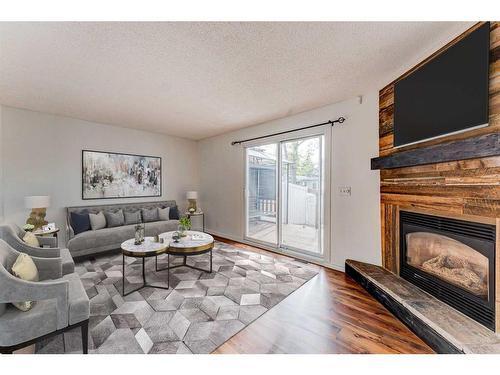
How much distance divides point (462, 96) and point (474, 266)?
4.48 feet

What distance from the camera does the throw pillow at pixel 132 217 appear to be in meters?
4.25

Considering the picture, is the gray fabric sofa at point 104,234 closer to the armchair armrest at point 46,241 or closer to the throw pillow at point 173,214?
the throw pillow at point 173,214

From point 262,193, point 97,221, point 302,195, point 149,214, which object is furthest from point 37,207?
point 302,195

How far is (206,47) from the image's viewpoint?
76.2 inches

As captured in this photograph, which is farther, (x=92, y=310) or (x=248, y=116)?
(x=248, y=116)

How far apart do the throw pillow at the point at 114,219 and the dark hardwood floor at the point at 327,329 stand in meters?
3.36

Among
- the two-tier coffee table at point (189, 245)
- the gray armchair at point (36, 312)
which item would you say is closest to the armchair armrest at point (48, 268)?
the gray armchair at point (36, 312)

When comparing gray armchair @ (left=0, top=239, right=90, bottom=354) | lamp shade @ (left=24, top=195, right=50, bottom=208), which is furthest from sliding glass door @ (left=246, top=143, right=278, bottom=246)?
lamp shade @ (left=24, top=195, right=50, bottom=208)

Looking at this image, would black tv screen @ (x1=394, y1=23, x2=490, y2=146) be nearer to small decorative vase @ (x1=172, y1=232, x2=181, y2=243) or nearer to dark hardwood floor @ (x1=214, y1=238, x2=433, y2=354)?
dark hardwood floor @ (x1=214, y1=238, x2=433, y2=354)

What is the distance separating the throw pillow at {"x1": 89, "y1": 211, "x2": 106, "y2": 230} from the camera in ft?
12.4

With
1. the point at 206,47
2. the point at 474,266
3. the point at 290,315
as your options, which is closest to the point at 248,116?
the point at 206,47

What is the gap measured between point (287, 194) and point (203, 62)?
2.64 metres

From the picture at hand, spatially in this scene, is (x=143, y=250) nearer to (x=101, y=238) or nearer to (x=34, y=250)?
(x=34, y=250)
